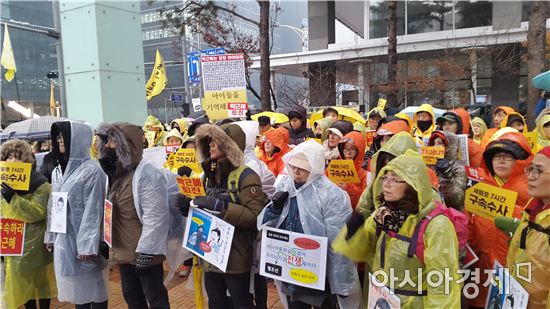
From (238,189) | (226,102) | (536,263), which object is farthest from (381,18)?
(536,263)

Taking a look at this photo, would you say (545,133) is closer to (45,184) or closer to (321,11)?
(45,184)

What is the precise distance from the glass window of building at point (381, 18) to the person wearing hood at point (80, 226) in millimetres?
17348

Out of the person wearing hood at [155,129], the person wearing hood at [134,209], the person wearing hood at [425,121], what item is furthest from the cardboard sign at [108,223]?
the person wearing hood at [155,129]

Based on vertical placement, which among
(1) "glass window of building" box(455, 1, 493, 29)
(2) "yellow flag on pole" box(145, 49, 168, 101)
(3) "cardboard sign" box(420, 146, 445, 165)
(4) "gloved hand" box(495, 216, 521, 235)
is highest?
(1) "glass window of building" box(455, 1, 493, 29)

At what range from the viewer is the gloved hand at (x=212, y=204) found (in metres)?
3.22

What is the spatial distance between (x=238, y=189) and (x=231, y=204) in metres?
0.17

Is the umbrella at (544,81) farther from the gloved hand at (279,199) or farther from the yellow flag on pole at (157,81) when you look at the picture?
the yellow flag on pole at (157,81)

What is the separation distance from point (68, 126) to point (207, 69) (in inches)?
127

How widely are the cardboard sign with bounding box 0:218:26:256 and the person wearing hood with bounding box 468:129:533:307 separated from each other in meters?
4.26

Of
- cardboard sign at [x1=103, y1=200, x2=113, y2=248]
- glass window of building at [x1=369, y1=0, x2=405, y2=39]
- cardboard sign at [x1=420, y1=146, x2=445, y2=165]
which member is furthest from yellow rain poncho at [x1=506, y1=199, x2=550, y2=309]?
glass window of building at [x1=369, y1=0, x2=405, y2=39]

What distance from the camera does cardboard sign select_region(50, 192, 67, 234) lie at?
12.1 feet

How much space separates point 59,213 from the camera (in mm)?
3750

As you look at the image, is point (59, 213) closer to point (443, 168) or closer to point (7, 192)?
point (7, 192)

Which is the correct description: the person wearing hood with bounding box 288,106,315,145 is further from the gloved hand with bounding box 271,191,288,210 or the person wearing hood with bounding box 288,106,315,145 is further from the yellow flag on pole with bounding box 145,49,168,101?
the yellow flag on pole with bounding box 145,49,168,101
